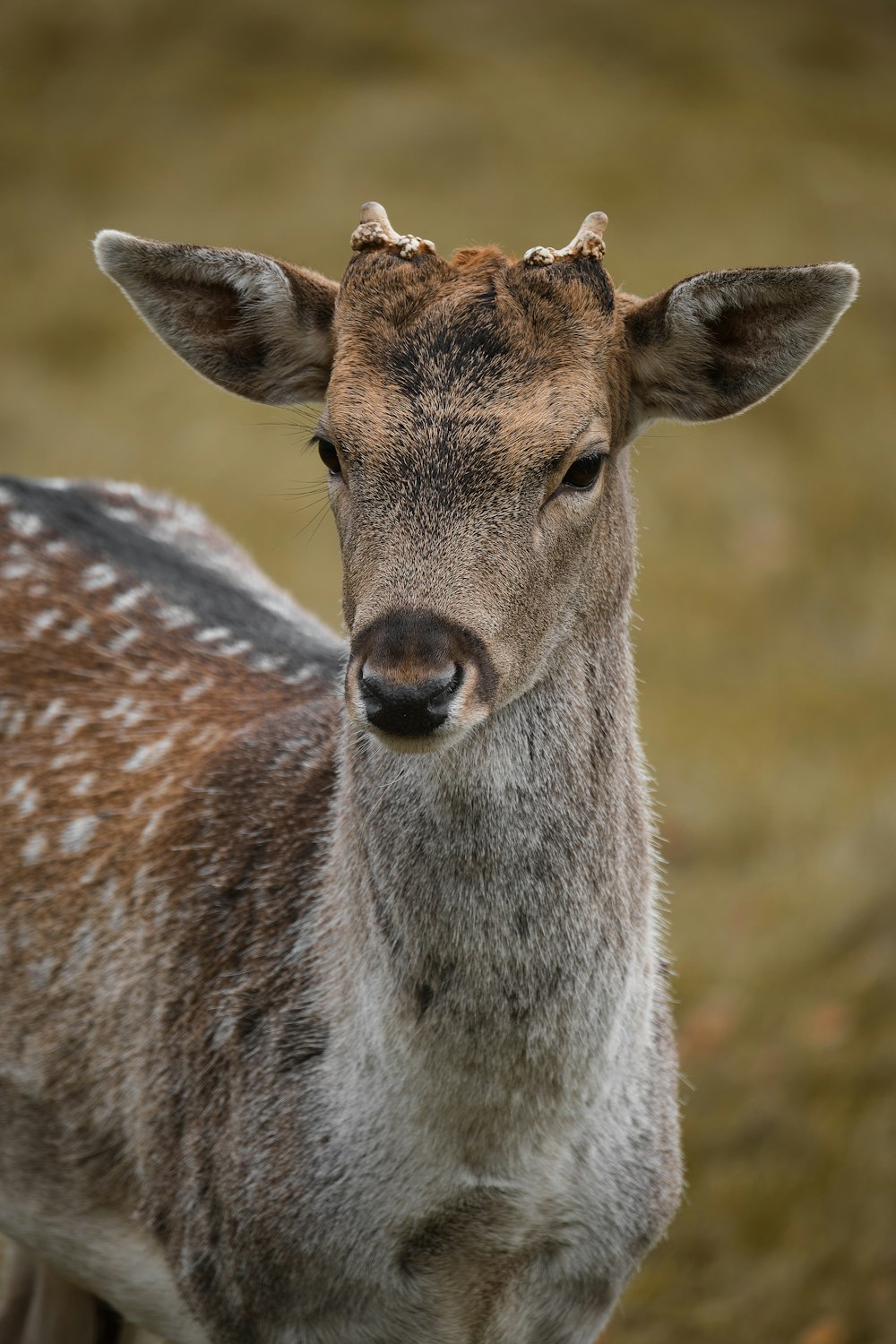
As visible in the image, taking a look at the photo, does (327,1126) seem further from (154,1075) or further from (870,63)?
(870,63)

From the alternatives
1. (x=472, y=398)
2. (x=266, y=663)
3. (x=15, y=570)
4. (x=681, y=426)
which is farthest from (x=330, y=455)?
(x=681, y=426)

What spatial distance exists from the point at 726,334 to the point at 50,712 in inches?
89.7

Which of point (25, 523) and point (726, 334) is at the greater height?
point (726, 334)

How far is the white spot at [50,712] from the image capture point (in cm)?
482

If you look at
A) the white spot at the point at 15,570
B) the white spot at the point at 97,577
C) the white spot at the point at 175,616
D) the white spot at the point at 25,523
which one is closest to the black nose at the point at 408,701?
the white spot at the point at 175,616

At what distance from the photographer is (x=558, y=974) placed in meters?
3.64

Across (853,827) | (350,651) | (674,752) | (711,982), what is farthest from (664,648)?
(350,651)

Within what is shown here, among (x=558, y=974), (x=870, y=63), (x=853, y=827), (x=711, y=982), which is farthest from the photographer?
(x=870, y=63)

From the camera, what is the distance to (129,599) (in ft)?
16.9

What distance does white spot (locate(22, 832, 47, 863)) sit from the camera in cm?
462

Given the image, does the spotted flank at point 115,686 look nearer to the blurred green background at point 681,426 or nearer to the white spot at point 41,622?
the white spot at point 41,622

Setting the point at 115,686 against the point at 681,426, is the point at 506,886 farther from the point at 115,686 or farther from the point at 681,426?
the point at 681,426

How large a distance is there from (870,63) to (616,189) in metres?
4.17

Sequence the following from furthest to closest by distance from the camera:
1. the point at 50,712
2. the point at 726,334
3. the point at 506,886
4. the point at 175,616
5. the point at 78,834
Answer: the point at 175,616 → the point at 50,712 → the point at 78,834 → the point at 726,334 → the point at 506,886
